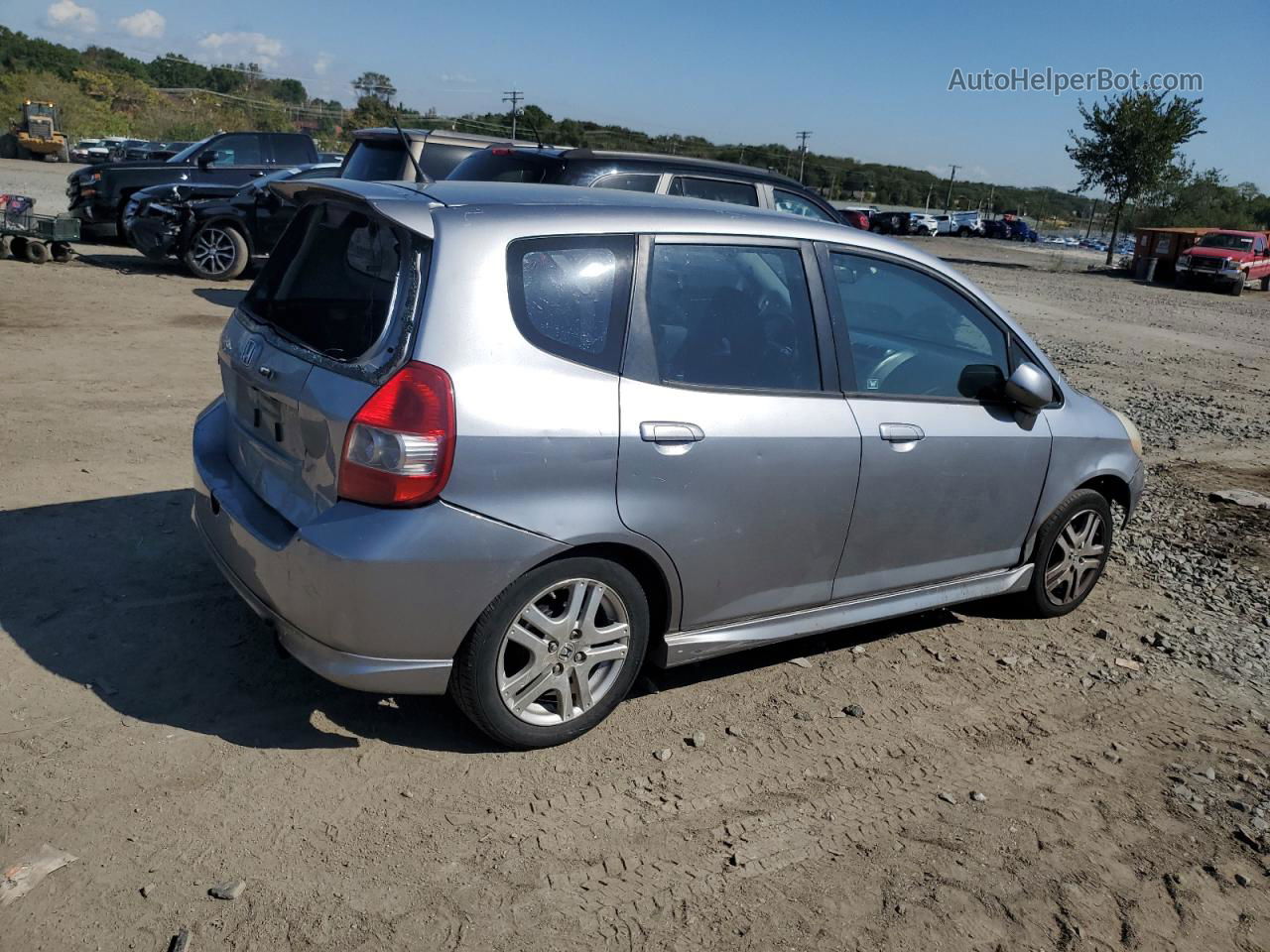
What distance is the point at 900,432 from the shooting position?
4.16 metres

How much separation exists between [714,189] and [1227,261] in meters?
Result: 28.4

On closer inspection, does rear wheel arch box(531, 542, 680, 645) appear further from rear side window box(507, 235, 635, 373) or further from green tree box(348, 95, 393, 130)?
green tree box(348, 95, 393, 130)

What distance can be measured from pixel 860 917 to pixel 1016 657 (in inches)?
85.1

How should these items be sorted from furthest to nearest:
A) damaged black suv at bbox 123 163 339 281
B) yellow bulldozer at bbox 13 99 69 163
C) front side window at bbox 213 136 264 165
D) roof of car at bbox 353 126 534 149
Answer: yellow bulldozer at bbox 13 99 69 163
front side window at bbox 213 136 264 165
damaged black suv at bbox 123 163 339 281
roof of car at bbox 353 126 534 149

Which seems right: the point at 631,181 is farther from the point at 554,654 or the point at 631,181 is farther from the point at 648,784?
the point at 648,784

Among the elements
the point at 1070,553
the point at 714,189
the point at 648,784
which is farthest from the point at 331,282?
the point at 714,189

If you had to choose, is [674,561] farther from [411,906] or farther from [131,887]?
[131,887]

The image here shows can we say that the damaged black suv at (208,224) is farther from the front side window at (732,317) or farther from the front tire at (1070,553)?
the front tire at (1070,553)

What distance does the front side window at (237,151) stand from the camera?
1622cm

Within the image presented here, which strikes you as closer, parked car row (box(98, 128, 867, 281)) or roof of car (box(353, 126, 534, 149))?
parked car row (box(98, 128, 867, 281))

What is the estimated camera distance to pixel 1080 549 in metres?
5.20

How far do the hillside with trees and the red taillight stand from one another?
37.6m

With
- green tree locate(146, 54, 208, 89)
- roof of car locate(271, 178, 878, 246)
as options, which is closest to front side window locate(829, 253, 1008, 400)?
roof of car locate(271, 178, 878, 246)

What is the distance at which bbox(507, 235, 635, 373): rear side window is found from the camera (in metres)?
3.38
